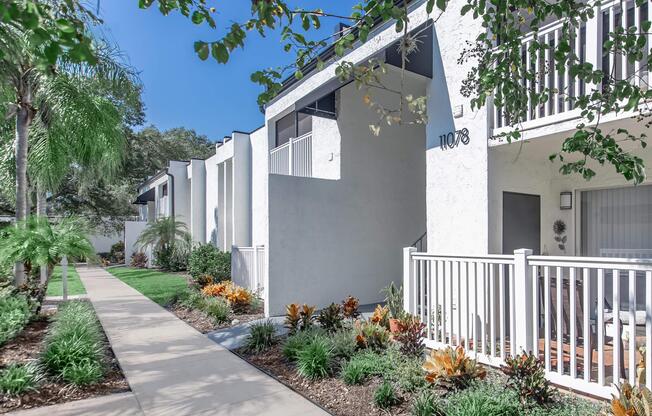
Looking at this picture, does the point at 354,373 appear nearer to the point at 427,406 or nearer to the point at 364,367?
the point at 364,367

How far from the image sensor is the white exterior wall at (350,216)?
9.35 metres

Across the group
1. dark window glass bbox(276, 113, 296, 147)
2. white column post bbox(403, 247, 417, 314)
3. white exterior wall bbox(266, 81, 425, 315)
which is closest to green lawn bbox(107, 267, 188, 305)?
white exterior wall bbox(266, 81, 425, 315)

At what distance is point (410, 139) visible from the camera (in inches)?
450

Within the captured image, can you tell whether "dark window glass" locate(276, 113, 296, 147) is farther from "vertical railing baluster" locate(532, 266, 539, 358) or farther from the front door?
"vertical railing baluster" locate(532, 266, 539, 358)

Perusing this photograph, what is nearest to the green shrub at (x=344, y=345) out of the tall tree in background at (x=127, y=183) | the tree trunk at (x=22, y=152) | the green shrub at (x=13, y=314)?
the green shrub at (x=13, y=314)

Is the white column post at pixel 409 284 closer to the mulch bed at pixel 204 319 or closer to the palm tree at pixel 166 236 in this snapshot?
the mulch bed at pixel 204 319

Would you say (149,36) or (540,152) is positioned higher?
(149,36)

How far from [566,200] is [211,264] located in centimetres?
1167

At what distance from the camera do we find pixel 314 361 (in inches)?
214

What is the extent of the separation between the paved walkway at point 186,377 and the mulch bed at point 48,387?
0.17 meters

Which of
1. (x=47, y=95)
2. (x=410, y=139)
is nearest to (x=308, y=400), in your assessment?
(x=410, y=139)

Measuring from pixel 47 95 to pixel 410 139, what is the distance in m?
9.04

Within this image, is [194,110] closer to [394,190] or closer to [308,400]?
[394,190]

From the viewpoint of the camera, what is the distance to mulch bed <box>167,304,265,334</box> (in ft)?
28.3
